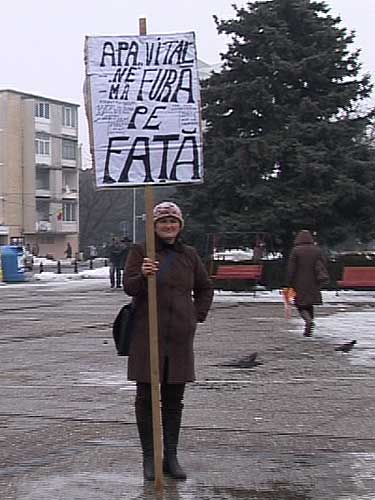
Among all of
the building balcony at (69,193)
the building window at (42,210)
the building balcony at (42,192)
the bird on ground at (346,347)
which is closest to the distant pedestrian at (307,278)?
the bird on ground at (346,347)

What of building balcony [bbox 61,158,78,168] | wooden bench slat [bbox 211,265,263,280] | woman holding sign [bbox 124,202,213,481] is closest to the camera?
woman holding sign [bbox 124,202,213,481]

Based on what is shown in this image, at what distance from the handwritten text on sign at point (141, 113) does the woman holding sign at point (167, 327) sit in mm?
359

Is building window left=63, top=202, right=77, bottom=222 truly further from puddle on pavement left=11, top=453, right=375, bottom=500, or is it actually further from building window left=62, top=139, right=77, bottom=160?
puddle on pavement left=11, top=453, right=375, bottom=500

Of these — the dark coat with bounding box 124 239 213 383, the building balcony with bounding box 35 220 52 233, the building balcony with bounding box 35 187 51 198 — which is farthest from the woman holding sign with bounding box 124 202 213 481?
the building balcony with bounding box 35 220 52 233

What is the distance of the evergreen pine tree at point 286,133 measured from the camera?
33.7 metres

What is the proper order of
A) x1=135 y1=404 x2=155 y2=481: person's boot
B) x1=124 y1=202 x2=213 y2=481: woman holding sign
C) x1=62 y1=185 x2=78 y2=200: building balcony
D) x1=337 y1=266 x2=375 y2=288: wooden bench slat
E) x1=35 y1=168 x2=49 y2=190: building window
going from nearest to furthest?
x1=124 y1=202 x2=213 y2=481: woman holding sign
x1=135 y1=404 x2=155 y2=481: person's boot
x1=337 y1=266 x2=375 y2=288: wooden bench slat
x1=35 y1=168 x2=49 y2=190: building window
x1=62 y1=185 x2=78 y2=200: building balcony

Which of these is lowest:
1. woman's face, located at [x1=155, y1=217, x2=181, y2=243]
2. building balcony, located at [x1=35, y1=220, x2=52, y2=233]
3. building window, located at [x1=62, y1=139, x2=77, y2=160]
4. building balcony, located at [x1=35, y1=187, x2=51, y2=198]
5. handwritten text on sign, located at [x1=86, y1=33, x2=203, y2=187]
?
woman's face, located at [x1=155, y1=217, x2=181, y2=243]

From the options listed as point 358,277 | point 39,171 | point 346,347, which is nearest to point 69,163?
point 39,171

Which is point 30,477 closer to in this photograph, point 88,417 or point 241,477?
point 241,477

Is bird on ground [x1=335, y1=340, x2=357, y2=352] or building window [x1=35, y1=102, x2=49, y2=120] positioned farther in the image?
building window [x1=35, y1=102, x2=49, y2=120]

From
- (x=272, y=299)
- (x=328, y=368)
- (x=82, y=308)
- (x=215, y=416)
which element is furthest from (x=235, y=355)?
(x=272, y=299)

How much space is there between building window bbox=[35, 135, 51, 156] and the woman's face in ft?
289

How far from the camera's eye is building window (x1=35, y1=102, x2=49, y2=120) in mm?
94125

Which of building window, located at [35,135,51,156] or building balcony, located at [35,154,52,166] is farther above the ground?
building window, located at [35,135,51,156]
